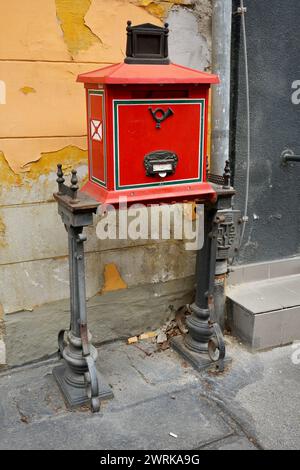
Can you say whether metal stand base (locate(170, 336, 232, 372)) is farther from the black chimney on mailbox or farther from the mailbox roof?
the black chimney on mailbox

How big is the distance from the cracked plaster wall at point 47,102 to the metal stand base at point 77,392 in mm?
553

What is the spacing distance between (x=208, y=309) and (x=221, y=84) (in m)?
1.59

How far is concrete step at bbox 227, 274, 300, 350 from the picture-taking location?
11.6 ft

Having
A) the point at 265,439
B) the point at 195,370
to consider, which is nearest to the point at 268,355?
the point at 195,370

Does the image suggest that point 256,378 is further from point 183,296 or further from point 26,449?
point 26,449

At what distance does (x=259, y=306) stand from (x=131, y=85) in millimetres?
1961

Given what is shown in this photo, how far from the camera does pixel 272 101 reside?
3.76 metres

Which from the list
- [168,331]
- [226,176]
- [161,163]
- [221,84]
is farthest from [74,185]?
[168,331]

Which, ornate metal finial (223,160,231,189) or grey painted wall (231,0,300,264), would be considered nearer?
ornate metal finial (223,160,231,189)

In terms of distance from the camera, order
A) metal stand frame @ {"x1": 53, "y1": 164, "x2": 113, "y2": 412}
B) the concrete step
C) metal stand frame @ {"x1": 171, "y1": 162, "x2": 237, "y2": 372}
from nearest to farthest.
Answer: metal stand frame @ {"x1": 53, "y1": 164, "x2": 113, "y2": 412}, metal stand frame @ {"x1": 171, "y1": 162, "x2": 237, "y2": 372}, the concrete step

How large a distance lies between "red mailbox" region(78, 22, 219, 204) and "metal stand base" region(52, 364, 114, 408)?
48.8 inches

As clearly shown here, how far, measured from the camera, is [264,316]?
352cm

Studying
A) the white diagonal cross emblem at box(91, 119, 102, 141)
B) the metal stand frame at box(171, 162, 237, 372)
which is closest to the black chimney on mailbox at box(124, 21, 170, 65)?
the white diagonal cross emblem at box(91, 119, 102, 141)

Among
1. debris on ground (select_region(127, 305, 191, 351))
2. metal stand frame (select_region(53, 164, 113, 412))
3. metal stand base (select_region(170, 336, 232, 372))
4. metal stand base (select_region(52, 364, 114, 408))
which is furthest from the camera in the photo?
debris on ground (select_region(127, 305, 191, 351))
